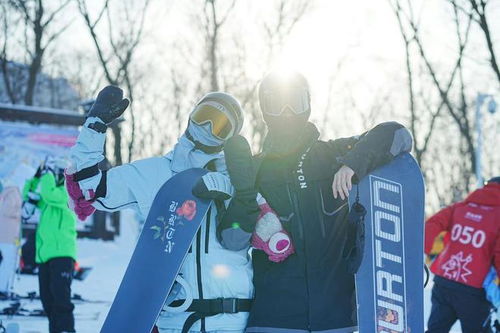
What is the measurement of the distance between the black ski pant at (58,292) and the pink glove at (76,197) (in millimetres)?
3342

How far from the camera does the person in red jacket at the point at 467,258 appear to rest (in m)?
4.78

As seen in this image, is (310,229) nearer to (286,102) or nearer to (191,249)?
(191,249)

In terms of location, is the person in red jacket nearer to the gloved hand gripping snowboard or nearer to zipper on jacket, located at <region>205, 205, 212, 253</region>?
the gloved hand gripping snowboard

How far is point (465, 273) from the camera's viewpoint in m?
4.80

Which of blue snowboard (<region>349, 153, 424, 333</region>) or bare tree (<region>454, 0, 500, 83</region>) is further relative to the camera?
bare tree (<region>454, 0, 500, 83</region>)

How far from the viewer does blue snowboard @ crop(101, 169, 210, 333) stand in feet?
9.22

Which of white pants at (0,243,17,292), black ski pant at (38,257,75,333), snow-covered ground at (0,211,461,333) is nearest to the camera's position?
black ski pant at (38,257,75,333)

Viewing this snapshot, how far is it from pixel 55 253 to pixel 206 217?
3653 millimetres

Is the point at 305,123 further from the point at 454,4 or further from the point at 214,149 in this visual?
the point at 454,4

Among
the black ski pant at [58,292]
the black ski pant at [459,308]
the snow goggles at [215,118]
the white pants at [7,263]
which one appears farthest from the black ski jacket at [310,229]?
the white pants at [7,263]

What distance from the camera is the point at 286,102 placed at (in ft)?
10.3

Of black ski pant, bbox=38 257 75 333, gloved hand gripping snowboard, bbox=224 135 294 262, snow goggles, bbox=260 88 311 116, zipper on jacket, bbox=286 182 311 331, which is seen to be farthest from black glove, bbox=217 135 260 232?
black ski pant, bbox=38 257 75 333

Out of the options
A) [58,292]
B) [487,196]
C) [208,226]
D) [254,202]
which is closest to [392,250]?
[254,202]

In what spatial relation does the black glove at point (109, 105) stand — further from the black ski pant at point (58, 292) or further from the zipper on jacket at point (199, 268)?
the black ski pant at point (58, 292)
